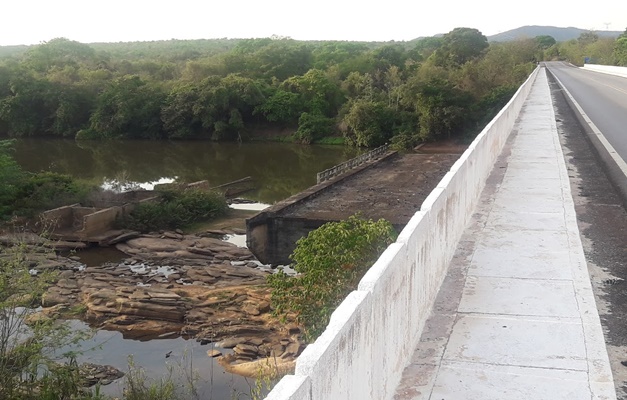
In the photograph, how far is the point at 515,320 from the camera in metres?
5.84

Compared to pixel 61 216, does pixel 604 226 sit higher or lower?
higher

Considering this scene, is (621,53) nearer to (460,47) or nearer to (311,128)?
(460,47)

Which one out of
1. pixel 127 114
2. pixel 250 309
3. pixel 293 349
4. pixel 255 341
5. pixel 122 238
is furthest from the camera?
pixel 127 114

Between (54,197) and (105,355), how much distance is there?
19.8 meters

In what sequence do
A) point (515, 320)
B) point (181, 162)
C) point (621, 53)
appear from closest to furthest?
point (515, 320)
point (181, 162)
point (621, 53)

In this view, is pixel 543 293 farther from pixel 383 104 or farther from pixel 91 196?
pixel 383 104

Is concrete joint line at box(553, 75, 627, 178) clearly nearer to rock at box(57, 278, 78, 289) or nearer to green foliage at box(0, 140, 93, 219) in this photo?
rock at box(57, 278, 78, 289)

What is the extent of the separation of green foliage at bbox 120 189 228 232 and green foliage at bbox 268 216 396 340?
70.4 feet

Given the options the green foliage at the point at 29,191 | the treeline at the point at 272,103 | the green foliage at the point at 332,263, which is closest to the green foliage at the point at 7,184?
the green foliage at the point at 29,191

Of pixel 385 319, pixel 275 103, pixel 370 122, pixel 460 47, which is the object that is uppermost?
pixel 460 47

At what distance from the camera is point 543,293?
6.41 m

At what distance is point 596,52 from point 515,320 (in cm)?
11159

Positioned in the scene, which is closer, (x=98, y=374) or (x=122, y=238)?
(x=98, y=374)

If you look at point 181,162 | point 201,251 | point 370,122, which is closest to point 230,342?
point 201,251
